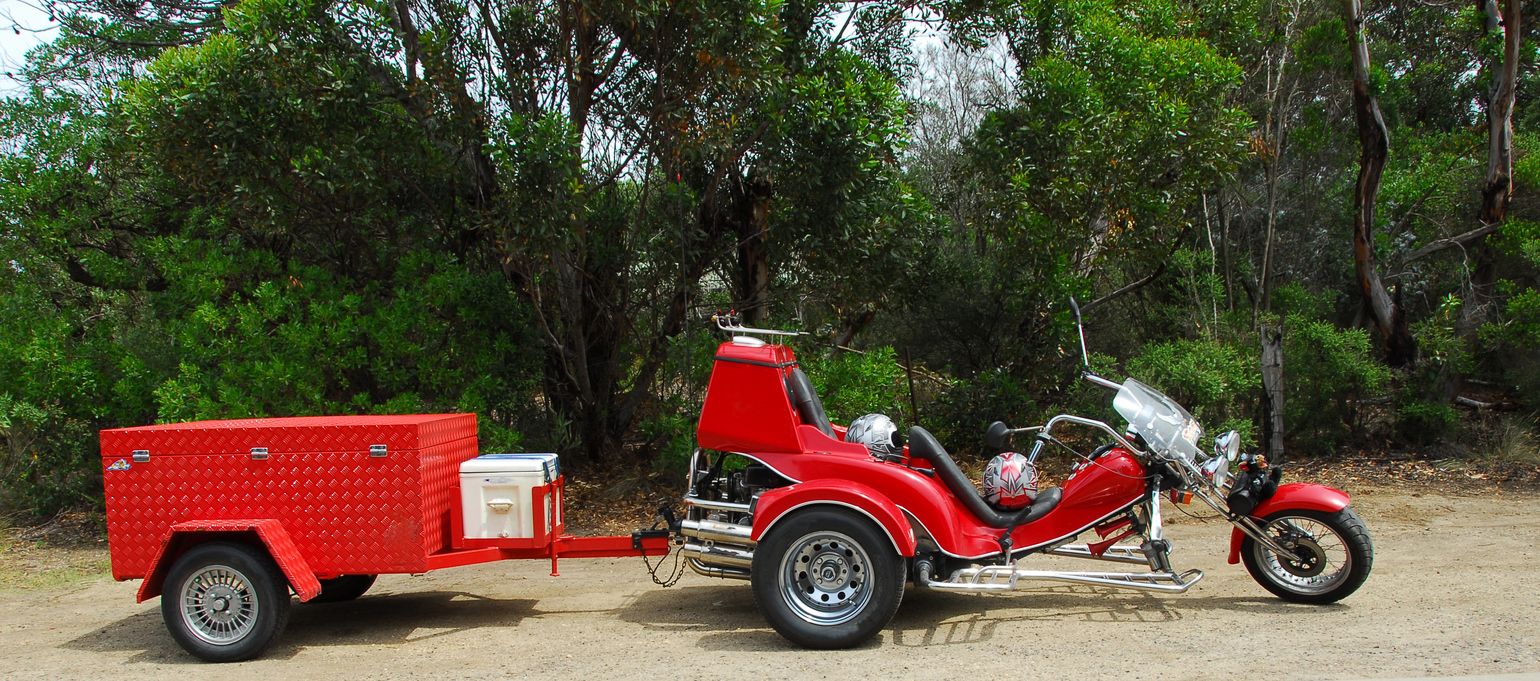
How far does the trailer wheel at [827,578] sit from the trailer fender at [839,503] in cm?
5

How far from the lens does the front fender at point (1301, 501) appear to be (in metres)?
6.11

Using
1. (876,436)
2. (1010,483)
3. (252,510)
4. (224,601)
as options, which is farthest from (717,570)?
(224,601)

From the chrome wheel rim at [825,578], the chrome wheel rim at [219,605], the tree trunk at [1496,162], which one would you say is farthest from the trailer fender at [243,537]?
the tree trunk at [1496,162]

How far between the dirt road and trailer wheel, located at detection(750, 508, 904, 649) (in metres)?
0.14

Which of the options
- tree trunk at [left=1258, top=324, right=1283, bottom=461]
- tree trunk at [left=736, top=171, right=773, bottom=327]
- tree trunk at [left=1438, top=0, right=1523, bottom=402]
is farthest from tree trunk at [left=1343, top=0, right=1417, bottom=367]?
tree trunk at [left=736, top=171, right=773, bottom=327]

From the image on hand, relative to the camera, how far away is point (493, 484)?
20.2 feet

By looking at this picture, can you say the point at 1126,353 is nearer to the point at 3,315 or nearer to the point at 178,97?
the point at 178,97

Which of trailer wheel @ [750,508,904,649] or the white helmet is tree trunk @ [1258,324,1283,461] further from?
trailer wheel @ [750,508,904,649]

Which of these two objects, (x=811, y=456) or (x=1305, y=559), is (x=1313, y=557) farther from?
(x=811, y=456)

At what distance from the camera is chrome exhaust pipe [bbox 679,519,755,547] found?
19.9ft

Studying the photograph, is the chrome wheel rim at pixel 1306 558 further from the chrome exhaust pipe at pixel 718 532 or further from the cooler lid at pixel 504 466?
the cooler lid at pixel 504 466

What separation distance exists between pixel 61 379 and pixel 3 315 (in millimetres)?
1010

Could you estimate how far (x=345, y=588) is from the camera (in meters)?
7.19

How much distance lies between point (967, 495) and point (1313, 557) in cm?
201
